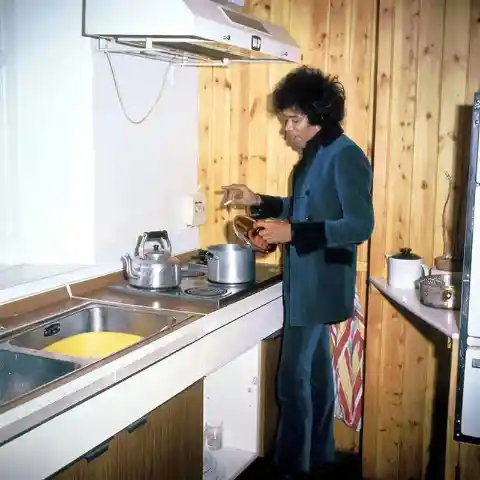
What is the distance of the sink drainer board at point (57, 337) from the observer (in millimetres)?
1717

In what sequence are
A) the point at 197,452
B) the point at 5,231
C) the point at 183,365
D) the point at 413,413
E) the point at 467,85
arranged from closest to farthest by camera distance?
the point at 183,365
the point at 197,452
the point at 5,231
the point at 467,85
the point at 413,413

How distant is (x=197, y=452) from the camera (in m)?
2.11

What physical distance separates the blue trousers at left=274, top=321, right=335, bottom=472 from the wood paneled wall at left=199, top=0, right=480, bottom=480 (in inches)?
10.3

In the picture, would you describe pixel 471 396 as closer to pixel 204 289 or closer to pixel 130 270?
pixel 204 289

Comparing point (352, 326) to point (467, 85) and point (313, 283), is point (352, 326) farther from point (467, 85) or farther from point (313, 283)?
point (467, 85)

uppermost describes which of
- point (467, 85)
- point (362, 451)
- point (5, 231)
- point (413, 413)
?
point (467, 85)

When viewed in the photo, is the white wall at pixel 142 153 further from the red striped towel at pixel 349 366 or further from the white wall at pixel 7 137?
the red striped towel at pixel 349 366

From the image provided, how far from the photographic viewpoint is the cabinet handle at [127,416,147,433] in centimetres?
175

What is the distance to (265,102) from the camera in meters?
2.95

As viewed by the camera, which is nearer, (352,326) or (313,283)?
(313,283)

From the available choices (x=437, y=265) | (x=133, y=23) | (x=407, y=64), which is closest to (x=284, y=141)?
(x=407, y=64)

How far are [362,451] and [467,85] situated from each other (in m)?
1.54

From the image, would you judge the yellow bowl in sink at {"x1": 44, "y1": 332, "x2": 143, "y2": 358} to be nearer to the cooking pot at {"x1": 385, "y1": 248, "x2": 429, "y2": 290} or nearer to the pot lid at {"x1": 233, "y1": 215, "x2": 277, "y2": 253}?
the pot lid at {"x1": 233, "y1": 215, "x2": 277, "y2": 253}

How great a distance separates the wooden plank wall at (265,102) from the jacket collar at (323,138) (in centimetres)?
35
